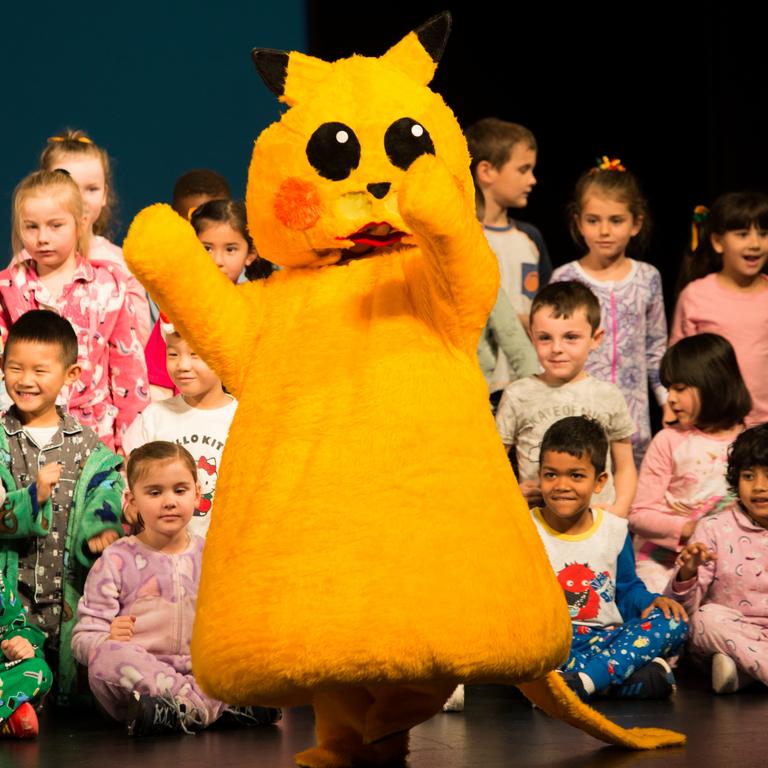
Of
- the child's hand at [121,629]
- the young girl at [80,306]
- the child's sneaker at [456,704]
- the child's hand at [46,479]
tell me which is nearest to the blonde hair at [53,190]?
the young girl at [80,306]

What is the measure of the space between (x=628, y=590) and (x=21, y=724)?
4.60ft

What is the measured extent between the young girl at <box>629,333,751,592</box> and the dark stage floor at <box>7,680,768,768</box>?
0.67 m

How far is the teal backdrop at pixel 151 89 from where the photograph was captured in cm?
461

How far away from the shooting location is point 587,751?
99.3 inches

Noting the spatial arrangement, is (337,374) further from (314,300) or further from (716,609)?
(716,609)

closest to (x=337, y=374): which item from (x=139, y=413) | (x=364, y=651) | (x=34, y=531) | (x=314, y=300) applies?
(x=314, y=300)

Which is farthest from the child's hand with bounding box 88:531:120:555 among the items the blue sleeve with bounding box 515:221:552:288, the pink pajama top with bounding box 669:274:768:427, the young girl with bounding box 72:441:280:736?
the pink pajama top with bounding box 669:274:768:427

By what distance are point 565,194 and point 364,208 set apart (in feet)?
11.5

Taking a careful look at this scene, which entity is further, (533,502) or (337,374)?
(533,502)

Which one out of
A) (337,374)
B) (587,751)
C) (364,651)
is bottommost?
(587,751)

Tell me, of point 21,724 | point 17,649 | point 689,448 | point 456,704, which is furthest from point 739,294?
point 21,724

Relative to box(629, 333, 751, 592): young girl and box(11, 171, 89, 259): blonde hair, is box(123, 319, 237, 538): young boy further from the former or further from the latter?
box(629, 333, 751, 592): young girl

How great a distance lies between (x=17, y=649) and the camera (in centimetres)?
302

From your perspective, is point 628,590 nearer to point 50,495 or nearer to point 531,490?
point 531,490
